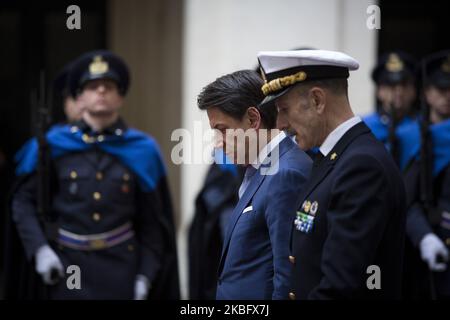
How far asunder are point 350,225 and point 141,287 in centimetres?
259

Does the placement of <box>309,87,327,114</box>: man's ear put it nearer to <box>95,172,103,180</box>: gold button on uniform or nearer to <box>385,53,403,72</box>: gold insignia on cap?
<box>95,172,103,180</box>: gold button on uniform

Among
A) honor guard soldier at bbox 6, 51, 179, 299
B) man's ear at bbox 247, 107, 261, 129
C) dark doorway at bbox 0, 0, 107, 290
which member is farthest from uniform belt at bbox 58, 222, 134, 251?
dark doorway at bbox 0, 0, 107, 290

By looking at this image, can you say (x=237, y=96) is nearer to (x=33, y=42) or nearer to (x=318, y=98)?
(x=318, y=98)

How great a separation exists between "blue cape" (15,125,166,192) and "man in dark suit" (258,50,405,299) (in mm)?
2341

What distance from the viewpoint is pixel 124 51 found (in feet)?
26.8

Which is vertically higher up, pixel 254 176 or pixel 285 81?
pixel 285 81

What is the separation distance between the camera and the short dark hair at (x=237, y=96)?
298 centimetres

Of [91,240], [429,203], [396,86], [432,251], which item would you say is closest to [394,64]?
[396,86]

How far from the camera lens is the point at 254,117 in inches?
119

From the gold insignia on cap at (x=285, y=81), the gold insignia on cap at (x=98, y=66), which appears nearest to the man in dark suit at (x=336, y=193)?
the gold insignia on cap at (x=285, y=81)

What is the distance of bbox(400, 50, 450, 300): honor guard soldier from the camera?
5211 millimetres
